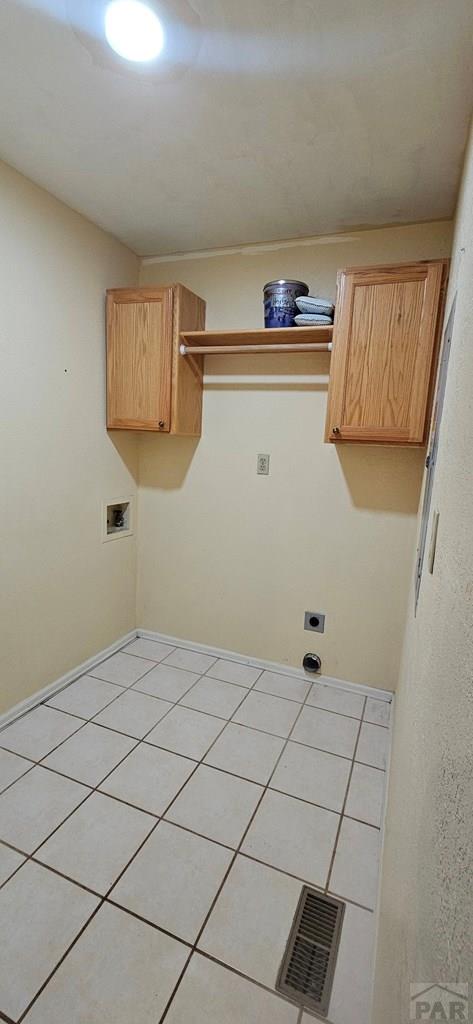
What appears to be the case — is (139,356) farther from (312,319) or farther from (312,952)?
(312,952)

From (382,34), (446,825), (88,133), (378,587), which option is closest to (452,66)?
→ (382,34)

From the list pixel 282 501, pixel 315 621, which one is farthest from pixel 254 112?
pixel 315 621

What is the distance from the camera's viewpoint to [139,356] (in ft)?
7.51

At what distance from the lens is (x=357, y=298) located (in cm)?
188

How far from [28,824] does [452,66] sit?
2.66 meters

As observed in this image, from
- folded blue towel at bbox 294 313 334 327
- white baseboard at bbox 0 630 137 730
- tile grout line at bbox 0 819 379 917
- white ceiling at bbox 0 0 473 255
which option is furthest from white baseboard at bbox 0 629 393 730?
white ceiling at bbox 0 0 473 255

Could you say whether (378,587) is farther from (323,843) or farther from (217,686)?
(323,843)

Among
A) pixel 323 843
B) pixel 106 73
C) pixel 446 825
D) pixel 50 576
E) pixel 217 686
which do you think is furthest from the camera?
pixel 217 686

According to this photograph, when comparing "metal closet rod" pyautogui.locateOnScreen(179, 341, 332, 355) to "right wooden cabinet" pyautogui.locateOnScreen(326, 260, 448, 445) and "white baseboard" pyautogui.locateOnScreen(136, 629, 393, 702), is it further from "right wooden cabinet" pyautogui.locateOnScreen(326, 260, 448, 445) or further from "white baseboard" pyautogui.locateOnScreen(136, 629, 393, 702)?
"white baseboard" pyautogui.locateOnScreen(136, 629, 393, 702)

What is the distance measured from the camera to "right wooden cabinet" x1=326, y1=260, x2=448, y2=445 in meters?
1.78

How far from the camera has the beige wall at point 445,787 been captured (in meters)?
0.39

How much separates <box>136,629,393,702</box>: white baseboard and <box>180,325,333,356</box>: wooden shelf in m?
1.76
